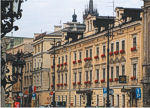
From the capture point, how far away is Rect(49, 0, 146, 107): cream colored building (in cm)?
5478

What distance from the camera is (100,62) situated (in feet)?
212

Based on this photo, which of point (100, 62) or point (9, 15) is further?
point (100, 62)

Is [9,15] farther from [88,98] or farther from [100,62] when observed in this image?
[88,98]

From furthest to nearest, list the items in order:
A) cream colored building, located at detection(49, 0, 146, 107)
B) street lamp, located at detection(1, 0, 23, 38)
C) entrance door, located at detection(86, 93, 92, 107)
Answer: entrance door, located at detection(86, 93, 92, 107) < cream colored building, located at detection(49, 0, 146, 107) < street lamp, located at detection(1, 0, 23, 38)

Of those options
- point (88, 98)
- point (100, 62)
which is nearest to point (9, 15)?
point (100, 62)

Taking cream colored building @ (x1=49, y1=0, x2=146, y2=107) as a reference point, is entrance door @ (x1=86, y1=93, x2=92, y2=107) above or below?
below

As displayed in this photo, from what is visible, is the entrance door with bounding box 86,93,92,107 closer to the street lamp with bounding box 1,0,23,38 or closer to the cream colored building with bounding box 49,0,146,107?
the cream colored building with bounding box 49,0,146,107

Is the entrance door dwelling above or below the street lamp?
below

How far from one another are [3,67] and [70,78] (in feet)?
206

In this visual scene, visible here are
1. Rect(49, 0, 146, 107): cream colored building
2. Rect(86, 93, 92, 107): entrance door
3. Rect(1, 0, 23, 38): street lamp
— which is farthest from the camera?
→ Rect(86, 93, 92, 107): entrance door

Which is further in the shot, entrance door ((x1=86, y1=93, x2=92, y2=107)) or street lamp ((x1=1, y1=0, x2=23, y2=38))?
entrance door ((x1=86, y1=93, x2=92, y2=107))

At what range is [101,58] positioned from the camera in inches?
2532

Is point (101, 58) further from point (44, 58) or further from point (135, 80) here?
point (44, 58)

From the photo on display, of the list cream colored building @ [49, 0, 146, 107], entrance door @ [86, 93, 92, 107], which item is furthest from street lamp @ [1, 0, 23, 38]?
entrance door @ [86, 93, 92, 107]
